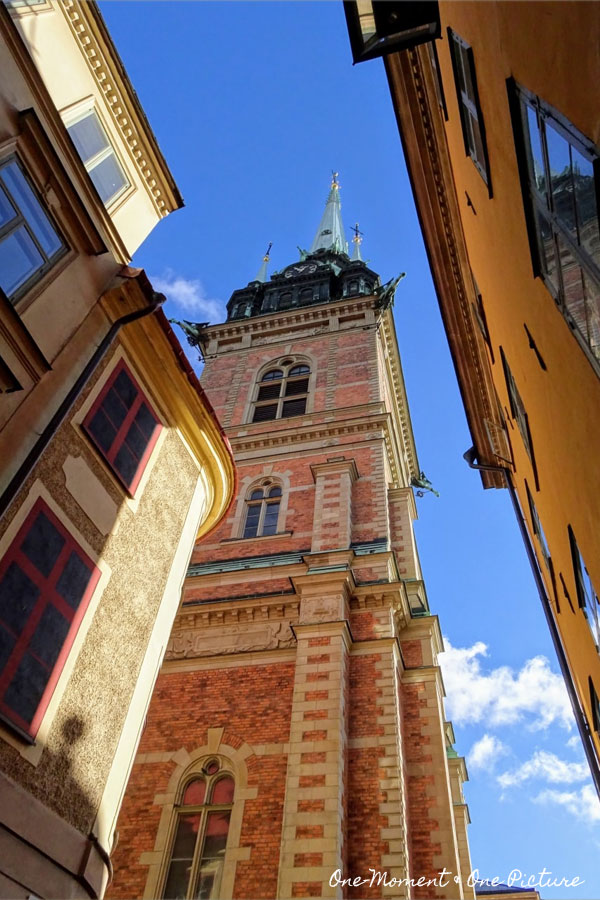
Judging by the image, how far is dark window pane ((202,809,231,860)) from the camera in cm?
1207

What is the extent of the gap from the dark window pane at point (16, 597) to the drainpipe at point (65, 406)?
1.92 feet

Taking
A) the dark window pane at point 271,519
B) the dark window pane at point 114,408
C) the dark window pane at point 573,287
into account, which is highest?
the dark window pane at point 271,519

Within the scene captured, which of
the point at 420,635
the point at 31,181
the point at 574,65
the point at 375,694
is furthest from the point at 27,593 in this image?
the point at 420,635

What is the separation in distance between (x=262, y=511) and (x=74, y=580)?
13.9 m

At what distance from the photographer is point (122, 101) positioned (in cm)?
1024

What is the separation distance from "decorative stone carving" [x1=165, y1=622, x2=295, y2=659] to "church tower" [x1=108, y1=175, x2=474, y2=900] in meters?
0.04

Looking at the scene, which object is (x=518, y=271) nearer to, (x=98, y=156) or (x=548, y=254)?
(x=548, y=254)

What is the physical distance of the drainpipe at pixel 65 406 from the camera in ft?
19.9

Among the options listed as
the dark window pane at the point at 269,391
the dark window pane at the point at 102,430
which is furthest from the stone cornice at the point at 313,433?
the dark window pane at the point at 102,430

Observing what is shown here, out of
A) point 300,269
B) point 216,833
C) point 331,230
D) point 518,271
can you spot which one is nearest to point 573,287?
Answer: point 518,271

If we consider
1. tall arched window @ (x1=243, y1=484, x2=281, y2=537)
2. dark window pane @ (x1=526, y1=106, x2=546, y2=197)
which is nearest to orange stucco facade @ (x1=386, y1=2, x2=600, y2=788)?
dark window pane @ (x1=526, y1=106, x2=546, y2=197)

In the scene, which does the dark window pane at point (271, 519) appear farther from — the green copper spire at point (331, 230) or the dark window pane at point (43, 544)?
the green copper spire at point (331, 230)

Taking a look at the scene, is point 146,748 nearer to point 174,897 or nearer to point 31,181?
point 174,897

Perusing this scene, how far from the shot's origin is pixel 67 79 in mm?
8781
